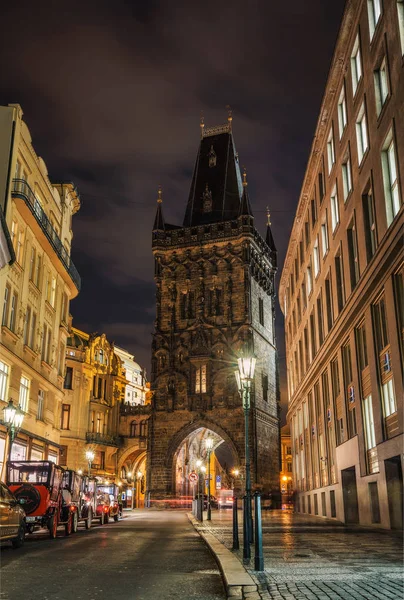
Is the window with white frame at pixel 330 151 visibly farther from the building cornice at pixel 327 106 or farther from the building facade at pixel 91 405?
the building facade at pixel 91 405

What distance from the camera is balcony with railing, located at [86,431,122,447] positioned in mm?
66562

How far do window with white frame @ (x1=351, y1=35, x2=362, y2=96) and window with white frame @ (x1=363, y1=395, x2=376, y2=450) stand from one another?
42.4ft

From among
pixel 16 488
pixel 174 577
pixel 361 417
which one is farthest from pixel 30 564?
pixel 361 417

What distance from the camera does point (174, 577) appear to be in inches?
409

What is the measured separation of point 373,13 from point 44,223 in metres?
18.8

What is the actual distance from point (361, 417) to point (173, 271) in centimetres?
4336

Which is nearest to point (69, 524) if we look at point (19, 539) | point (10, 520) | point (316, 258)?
point (19, 539)

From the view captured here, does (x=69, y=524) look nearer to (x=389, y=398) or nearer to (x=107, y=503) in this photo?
(x=107, y=503)

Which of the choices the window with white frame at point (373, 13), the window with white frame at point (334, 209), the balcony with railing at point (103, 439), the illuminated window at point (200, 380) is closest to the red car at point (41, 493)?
the window with white frame at point (334, 209)

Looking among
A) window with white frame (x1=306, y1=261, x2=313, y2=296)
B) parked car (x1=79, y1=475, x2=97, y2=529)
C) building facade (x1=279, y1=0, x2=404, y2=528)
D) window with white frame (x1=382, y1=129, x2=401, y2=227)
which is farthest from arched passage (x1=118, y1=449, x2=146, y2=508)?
window with white frame (x1=382, y1=129, x2=401, y2=227)

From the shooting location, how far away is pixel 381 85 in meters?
22.8

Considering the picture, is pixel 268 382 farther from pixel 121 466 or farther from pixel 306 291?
pixel 306 291

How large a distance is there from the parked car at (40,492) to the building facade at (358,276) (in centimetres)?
1075

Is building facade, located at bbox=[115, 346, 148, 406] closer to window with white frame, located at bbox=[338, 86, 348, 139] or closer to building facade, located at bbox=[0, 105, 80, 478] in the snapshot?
building facade, located at bbox=[0, 105, 80, 478]
